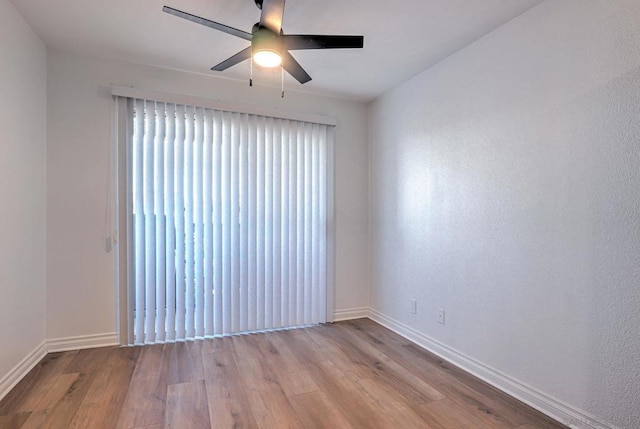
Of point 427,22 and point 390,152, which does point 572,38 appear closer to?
point 427,22

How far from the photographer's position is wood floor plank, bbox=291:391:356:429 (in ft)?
5.78

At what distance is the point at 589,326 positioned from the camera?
1695 mm

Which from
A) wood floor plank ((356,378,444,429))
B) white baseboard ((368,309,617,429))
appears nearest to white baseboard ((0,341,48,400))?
wood floor plank ((356,378,444,429))

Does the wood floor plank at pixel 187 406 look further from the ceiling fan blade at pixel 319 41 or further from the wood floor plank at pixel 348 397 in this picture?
the ceiling fan blade at pixel 319 41

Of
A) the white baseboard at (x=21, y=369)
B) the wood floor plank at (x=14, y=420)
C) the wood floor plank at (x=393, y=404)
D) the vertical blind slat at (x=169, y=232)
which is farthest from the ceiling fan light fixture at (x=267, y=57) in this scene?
the white baseboard at (x=21, y=369)

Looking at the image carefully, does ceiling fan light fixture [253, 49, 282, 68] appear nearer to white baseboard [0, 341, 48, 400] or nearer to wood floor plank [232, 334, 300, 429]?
wood floor plank [232, 334, 300, 429]

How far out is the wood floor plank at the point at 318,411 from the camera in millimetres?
1762

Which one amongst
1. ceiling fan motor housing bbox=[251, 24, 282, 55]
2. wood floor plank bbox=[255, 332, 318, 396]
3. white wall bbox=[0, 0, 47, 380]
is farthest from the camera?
wood floor plank bbox=[255, 332, 318, 396]

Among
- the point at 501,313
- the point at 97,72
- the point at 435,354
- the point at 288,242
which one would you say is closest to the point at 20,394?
the point at 288,242

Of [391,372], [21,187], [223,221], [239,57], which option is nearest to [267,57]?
[239,57]

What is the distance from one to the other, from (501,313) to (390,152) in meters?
1.81

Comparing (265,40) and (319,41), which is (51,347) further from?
(319,41)

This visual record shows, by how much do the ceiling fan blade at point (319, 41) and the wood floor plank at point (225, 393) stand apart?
6.87ft

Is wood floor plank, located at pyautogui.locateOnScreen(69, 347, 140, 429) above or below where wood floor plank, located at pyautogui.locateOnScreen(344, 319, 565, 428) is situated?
above
